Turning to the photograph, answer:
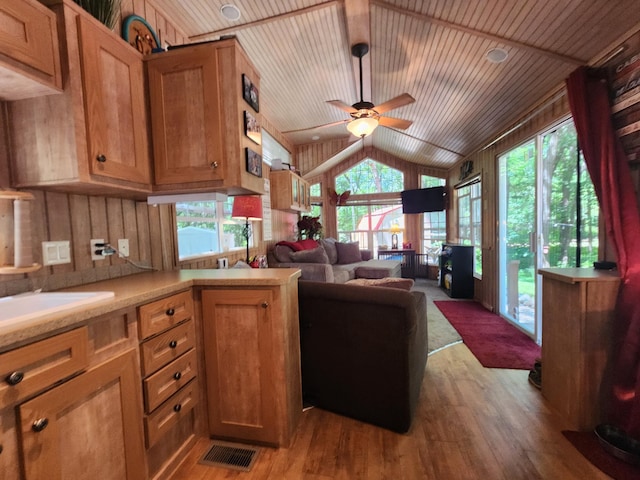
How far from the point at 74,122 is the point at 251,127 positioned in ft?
2.87

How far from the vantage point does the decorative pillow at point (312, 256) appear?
3842 mm

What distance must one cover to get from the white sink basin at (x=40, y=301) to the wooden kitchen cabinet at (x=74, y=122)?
0.49 meters

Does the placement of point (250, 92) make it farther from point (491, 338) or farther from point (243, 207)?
point (491, 338)

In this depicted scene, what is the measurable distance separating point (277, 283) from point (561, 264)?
9.58ft

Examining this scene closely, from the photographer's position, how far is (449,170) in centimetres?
641

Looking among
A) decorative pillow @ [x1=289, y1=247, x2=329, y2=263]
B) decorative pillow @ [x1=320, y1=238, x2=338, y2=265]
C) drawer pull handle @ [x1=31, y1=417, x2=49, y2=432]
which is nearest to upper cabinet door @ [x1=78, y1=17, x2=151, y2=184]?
drawer pull handle @ [x1=31, y1=417, x2=49, y2=432]

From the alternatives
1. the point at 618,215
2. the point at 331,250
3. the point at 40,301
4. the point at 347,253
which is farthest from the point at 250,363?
the point at 347,253

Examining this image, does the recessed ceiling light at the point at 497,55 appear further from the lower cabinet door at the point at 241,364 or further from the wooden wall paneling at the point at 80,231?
the wooden wall paneling at the point at 80,231

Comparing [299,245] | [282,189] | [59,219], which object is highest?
[282,189]

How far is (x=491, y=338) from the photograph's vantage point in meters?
3.16

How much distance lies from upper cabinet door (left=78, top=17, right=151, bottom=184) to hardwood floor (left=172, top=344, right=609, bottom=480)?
1631 millimetres

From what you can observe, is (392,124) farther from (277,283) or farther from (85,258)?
(85,258)

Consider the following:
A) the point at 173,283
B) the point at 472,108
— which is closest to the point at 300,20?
the point at 472,108

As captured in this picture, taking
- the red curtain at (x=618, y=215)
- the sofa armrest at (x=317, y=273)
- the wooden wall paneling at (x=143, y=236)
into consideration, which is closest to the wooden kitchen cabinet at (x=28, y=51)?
the wooden wall paneling at (x=143, y=236)
